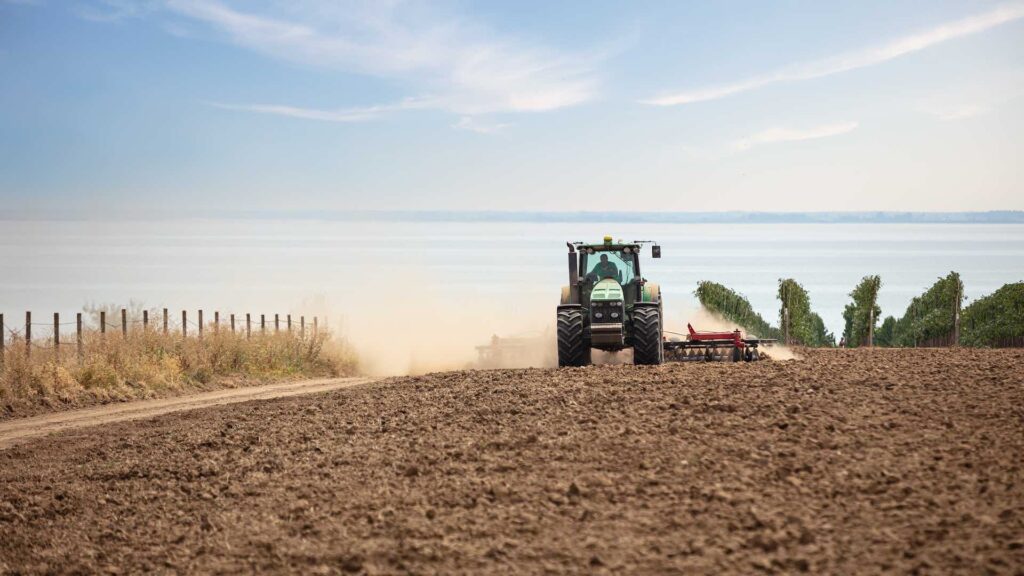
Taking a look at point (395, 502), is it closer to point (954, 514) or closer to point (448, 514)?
point (448, 514)

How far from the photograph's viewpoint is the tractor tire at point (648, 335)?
21.0 m

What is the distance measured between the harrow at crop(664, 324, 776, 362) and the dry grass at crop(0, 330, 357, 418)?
12127 mm

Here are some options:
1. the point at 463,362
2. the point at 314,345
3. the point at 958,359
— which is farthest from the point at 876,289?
the point at 958,359

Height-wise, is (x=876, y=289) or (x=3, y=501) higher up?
(x=876, y=289)

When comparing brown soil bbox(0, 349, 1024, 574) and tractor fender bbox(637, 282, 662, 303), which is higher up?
tractor fender bbox(637, 282, 662, 303)

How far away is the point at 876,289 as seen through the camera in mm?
47969

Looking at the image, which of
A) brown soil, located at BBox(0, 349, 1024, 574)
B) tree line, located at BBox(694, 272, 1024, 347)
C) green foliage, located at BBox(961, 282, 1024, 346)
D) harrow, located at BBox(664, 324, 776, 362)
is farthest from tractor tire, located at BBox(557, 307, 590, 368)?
green foliage, located at BBox(961, 282, 1024, 346)

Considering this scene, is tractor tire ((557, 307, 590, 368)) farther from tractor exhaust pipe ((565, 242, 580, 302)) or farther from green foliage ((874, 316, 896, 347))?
green foliage ((874, 316, 896, 347))

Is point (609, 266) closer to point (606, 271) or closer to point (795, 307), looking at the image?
point (606, 271)

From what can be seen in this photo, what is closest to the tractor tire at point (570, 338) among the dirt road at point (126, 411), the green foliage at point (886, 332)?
the dirt road at point (126, 411)

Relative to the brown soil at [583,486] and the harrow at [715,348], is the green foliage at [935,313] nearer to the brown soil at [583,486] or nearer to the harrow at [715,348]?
the harrow at [715,348]

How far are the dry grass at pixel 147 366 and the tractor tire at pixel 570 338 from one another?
1019cm

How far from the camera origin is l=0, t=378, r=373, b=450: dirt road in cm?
1912

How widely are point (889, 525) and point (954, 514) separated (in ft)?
1.66
